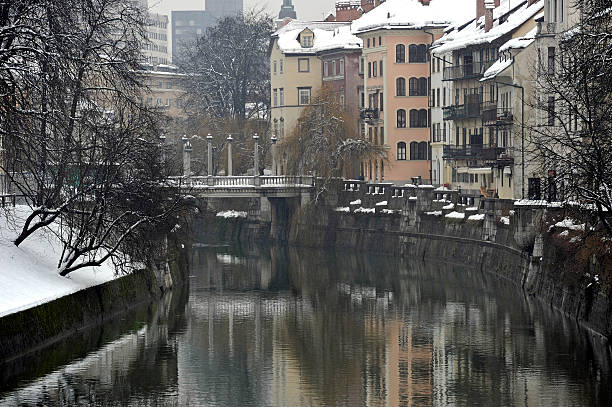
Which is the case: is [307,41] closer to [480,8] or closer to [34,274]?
[480,8]

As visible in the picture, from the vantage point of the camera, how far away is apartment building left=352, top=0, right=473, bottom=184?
12450 centimetres

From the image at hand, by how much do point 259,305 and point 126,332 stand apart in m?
13.0

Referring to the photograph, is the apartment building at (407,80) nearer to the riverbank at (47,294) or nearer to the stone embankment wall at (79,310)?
the stone embankment wall at (79,310)

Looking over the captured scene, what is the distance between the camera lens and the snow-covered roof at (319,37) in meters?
138

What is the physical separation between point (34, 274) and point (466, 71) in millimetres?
56946

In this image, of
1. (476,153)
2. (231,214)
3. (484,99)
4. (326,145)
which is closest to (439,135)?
(326,145)

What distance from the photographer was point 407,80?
125 m

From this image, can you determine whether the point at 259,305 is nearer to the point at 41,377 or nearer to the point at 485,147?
the point at 41,377

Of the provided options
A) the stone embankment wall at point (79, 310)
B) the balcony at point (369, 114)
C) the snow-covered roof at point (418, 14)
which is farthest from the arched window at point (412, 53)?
the stone embankment wall at point (79, 310)

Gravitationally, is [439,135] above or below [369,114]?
below

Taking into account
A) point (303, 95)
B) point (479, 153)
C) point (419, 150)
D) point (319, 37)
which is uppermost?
point (319, 37)

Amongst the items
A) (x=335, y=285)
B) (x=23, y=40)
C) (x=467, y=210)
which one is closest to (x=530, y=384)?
(x=23, y=40)

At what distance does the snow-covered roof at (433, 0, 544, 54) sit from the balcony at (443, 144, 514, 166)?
6572mm

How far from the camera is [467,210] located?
9294cm
